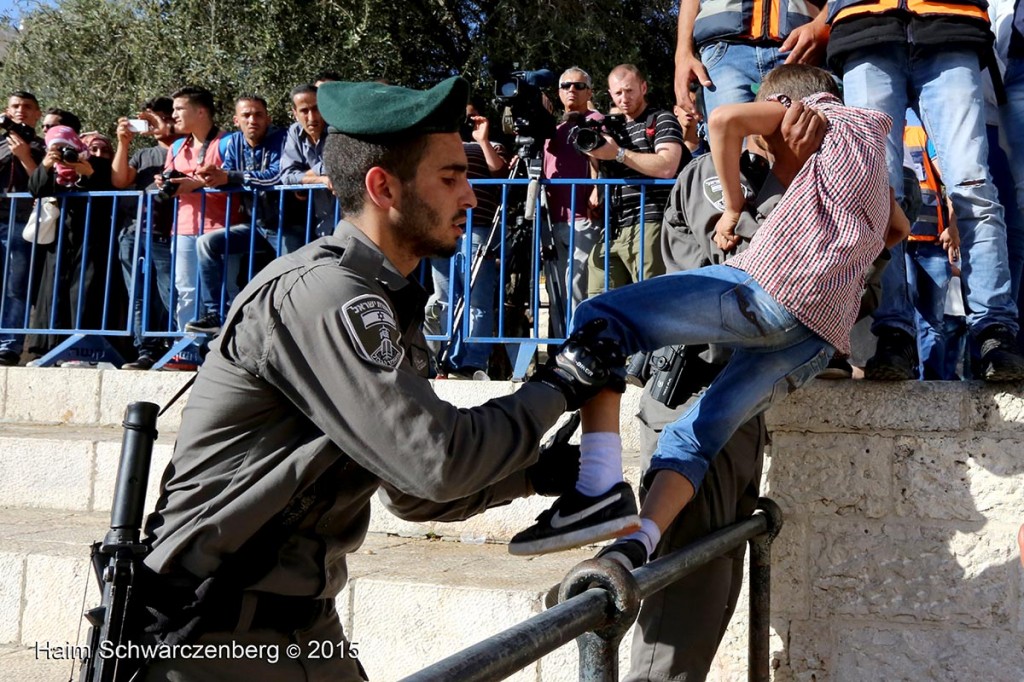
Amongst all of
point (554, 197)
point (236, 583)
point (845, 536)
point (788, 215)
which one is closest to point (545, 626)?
point (236, 583)

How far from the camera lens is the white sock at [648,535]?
2324mm

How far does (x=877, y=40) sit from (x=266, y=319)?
2602 millimetres

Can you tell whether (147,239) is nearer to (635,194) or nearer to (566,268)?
(566,268)

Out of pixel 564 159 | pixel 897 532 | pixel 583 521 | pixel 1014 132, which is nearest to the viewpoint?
pixel 583 521

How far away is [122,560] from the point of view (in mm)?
1768

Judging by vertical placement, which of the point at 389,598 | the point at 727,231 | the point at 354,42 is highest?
the point at 354,42

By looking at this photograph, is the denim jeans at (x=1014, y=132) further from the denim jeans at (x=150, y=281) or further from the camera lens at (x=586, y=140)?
the denim jeans at (x=150, y=281)

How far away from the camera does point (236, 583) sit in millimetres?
1860

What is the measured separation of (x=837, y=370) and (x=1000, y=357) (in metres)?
0.48

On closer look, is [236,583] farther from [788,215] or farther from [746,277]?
[788,215]

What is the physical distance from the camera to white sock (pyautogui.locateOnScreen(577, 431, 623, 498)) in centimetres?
212

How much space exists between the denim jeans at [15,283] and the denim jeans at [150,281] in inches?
25.7

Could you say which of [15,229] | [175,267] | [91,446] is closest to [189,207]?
[175,267]

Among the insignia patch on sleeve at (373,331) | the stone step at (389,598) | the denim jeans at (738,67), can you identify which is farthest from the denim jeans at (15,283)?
the insignia patch on sleeve at (373,331)
